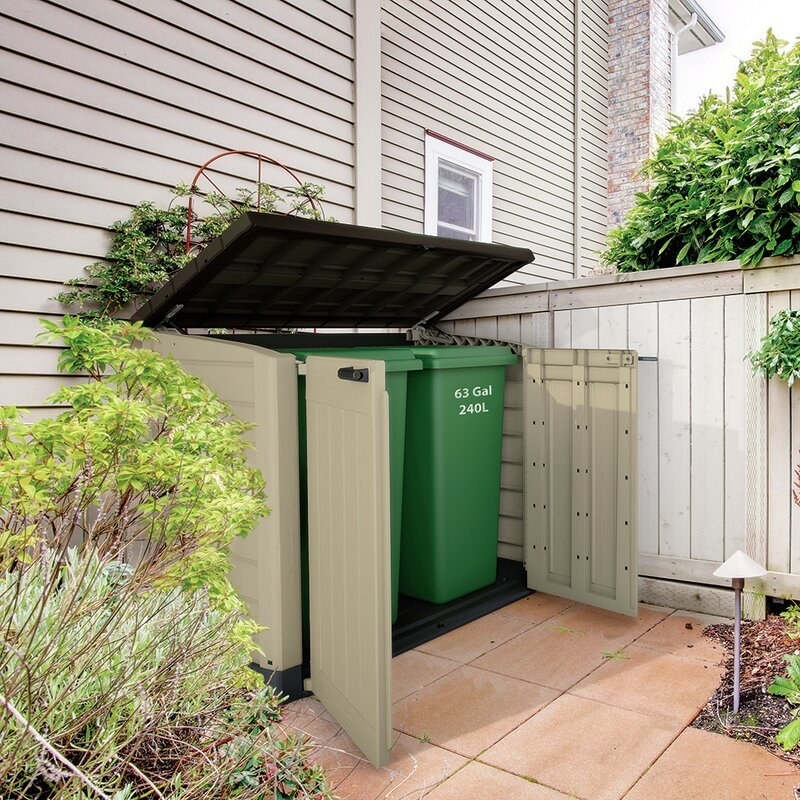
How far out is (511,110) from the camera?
695 centimetres

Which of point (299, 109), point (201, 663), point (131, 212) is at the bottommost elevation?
point (201, 663)

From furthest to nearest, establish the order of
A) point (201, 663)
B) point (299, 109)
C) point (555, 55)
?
point (555, 55) < point (299, 109) < point (201, 663)

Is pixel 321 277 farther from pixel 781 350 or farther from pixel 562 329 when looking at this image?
pixel 781 350

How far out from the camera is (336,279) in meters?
3.36

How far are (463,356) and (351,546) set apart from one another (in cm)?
141

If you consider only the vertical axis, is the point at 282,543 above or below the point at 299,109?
below

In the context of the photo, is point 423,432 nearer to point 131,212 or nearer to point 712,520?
point 712,520

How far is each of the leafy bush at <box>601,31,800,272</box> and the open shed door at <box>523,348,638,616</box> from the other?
0.76 meters

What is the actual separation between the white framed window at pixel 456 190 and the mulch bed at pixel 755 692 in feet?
12.7

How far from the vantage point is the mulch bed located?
2.29m

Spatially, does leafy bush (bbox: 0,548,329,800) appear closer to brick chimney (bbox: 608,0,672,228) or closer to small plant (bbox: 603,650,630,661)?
small plant (bbox: 603,650,630,661)

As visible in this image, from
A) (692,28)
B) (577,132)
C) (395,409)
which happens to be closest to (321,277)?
(395,409)

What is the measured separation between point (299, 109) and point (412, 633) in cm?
333

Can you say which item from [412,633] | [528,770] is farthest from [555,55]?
[528,770]
